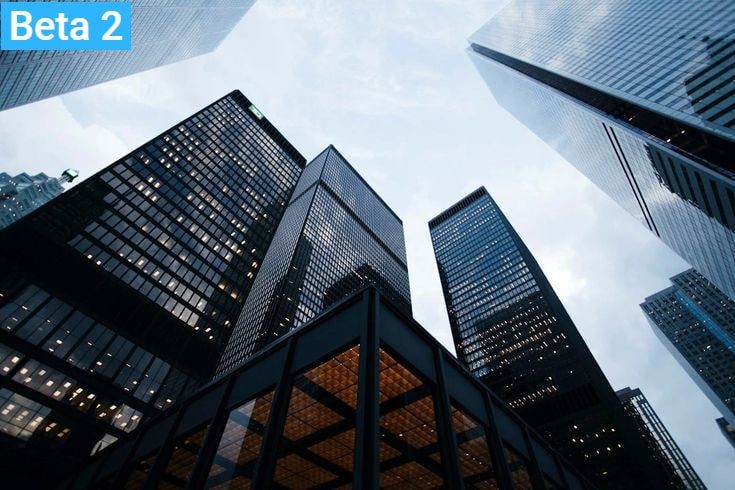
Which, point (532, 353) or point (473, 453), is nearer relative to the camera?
point (473, 453)

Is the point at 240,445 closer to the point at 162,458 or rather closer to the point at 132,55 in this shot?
the point at 162,458

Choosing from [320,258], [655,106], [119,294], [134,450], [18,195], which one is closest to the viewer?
[134,450]

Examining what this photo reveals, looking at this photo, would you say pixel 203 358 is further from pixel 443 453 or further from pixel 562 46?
pixel 562 46

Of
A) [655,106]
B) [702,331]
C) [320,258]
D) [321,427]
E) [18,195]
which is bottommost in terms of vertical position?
[321,427]

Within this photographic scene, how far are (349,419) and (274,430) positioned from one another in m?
2.20

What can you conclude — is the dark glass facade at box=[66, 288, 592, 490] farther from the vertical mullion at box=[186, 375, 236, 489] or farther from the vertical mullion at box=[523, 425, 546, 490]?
the vertical mullion at box=[523, 425, 546, 490]

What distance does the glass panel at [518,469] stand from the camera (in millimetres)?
14666

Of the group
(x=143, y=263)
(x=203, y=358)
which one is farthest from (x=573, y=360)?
(x=143, y=263)

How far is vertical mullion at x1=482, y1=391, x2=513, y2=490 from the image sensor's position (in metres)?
13.2

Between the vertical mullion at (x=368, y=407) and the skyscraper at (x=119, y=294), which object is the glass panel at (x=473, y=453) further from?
the skyscraper at (x=119, y=294)

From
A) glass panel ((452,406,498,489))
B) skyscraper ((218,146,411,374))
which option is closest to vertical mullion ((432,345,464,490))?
glass panel ((452,406,498,489))

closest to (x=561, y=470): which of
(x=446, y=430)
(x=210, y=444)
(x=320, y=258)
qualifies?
(x=446, y=430)

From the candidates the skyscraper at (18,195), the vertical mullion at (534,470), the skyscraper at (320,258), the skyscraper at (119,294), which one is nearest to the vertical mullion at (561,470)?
the vertical mullion at (534,470)

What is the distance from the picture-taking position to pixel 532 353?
11544cm
